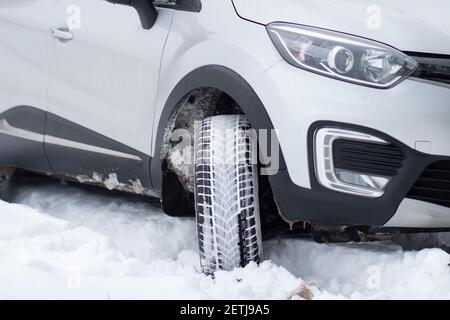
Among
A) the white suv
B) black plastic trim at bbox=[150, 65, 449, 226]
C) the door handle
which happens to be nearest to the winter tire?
the white suv

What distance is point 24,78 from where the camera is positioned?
4.48 metres

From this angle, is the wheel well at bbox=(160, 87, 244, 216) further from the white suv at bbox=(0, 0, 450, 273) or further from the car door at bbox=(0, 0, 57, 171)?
the car door at bbox=(0, 0, 57, 171)

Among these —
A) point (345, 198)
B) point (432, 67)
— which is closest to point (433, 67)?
point (432, 67)

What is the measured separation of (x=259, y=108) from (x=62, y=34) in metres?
1.42

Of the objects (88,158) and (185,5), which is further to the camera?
(88,158)

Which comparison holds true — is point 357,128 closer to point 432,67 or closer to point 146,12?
point 432,67

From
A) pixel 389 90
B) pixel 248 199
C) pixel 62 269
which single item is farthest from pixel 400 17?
pixel 62 269

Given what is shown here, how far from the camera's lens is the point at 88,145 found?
4.15 meters

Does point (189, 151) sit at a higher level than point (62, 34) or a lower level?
lower

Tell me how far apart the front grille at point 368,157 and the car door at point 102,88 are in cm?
101

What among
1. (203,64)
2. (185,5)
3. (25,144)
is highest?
(185,5)
